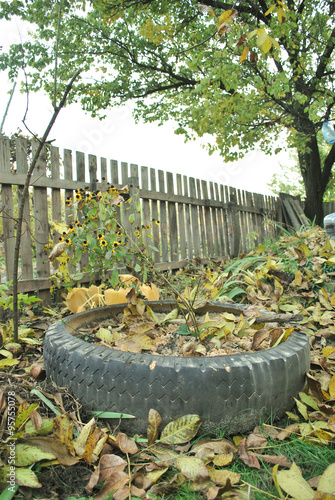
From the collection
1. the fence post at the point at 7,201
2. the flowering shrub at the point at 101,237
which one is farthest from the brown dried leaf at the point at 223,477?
the fence post at the point at 7,201

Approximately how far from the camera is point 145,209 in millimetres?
5098

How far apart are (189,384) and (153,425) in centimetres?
17

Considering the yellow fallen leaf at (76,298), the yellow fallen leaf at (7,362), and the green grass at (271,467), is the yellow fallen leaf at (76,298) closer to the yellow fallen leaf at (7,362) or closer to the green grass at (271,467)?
the yellow fallen leaf at (7,362)

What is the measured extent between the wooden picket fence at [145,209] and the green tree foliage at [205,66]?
53.4 inches

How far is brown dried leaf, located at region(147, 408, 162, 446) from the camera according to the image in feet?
3.59

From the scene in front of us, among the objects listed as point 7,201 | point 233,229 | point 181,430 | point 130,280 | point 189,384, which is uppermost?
point 233,229

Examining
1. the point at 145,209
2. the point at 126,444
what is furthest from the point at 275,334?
the point at 145,209

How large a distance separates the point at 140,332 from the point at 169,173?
4363 mm

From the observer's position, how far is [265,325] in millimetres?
1735

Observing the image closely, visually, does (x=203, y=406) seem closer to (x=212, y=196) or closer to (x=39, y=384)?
(x=39, y=384)

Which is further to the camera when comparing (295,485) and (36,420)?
(36,420)

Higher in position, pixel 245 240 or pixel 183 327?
pixel 245 240

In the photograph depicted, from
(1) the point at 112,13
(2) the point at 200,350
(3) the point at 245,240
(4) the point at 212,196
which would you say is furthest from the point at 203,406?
(1) the point at 112,13

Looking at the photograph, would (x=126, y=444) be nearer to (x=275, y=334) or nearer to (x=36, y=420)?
(x=36, y=420)
